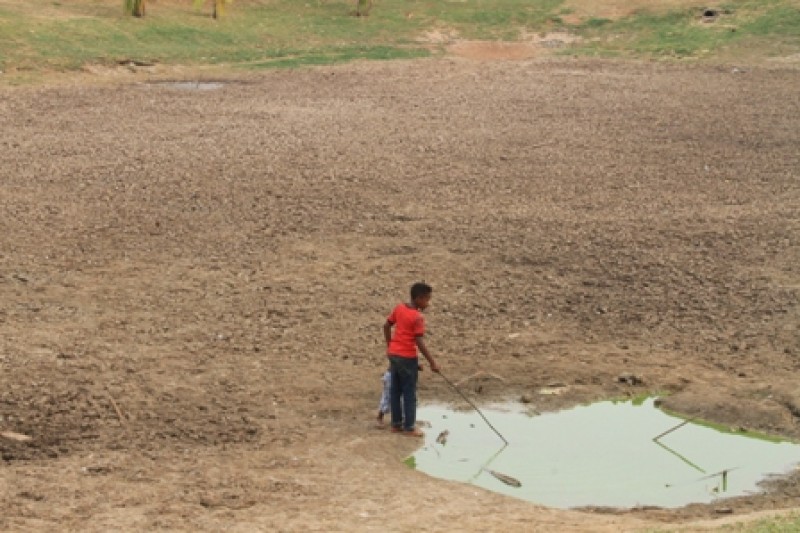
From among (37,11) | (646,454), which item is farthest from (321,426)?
(37,11)

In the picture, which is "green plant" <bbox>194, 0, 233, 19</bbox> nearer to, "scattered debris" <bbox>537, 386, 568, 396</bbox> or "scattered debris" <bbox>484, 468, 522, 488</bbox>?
"scattered debris" <bbox>537, 386, 568, 396</bbox>

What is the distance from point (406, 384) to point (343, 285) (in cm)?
425

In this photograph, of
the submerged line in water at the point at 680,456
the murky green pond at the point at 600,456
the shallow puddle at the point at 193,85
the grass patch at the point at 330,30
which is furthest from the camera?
the grass patch at the point at 330,30

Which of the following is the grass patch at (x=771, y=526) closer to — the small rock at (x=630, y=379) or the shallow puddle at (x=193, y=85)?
the small rock at (x=630, y=379)

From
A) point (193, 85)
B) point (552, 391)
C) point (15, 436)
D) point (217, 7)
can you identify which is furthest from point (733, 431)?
point (217, 7)

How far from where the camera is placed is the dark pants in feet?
43.1

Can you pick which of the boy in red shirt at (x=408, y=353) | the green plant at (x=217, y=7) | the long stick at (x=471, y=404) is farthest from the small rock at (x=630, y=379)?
the green plant at (x=217, y=7)

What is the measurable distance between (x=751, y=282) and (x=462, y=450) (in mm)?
5695

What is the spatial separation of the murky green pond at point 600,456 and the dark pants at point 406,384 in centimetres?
28

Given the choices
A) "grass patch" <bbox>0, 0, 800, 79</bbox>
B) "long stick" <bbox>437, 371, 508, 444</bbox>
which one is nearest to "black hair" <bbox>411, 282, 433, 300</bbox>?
"long stick" <bbox>437, 371, 508, 444</bbox>

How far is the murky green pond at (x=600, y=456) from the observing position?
12375 mm

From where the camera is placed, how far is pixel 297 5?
4238 centimetres

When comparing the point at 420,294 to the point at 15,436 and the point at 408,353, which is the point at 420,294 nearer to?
the point at 408,353

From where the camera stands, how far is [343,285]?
17.3 metres
